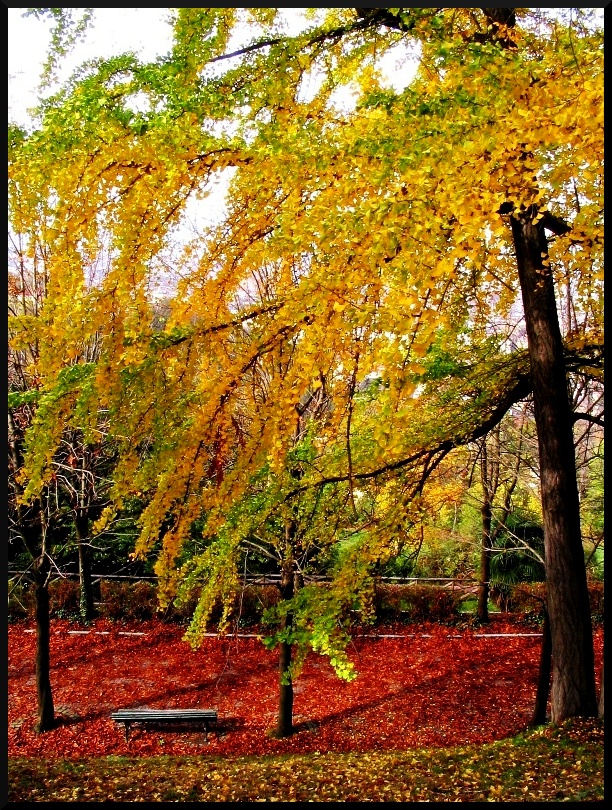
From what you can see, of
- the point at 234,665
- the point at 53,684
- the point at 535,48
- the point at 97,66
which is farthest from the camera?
the point at 234,665

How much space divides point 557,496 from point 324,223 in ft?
9.71

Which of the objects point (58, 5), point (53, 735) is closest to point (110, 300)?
point (58, 5)

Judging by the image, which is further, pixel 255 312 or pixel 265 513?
pixel 265 513

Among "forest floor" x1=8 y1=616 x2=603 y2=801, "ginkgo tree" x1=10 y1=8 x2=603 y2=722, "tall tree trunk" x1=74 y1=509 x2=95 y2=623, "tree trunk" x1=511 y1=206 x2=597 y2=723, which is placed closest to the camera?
"ginkgo tree" x1=10 y1=8 x2=603 y2=722

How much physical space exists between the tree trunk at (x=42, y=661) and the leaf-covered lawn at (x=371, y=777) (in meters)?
2.86

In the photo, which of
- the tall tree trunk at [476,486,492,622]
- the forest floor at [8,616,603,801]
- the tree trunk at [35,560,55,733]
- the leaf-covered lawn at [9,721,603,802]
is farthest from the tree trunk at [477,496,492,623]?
the tree trunk at [35,560,55,733]

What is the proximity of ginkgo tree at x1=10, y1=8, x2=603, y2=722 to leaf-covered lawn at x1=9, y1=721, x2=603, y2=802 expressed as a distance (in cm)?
68

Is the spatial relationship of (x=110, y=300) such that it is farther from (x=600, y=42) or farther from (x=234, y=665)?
(x=234, y=665)

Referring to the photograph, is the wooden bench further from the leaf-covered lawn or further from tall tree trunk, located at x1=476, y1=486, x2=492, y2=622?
tall tree trunk, located at x1=476, y1=486, x2=492, y2=622

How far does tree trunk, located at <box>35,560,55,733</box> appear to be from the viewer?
6.88 meters

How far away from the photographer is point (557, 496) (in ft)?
14.1

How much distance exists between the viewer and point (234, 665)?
871 centimetres

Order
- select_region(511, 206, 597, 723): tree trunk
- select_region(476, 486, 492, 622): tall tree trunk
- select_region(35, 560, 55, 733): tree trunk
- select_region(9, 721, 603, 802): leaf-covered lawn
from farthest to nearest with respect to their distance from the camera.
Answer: select_region(476, 486, 492, 622): tall tree trunk < select_region(35, 560, 55, 733): tree trunk < select_region(511, 206, 597, 723): tree trunk < select_region(9, 721, 603, 802): leaf-covered lawn

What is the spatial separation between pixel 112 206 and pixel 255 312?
3.31ft
